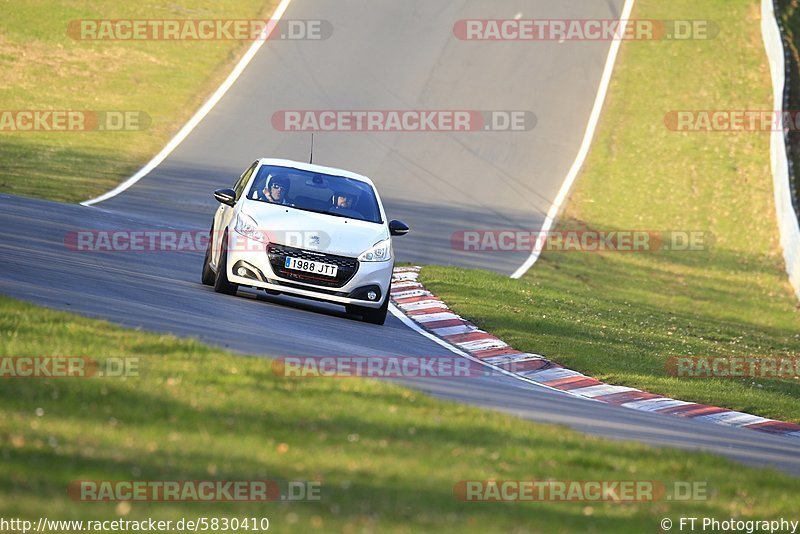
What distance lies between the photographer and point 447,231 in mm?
26297

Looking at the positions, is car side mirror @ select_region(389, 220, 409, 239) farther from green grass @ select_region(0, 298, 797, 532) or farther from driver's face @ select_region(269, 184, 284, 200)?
green grass @ select_region(0, 298, 797, 532)

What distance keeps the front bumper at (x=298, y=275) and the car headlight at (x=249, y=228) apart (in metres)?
0.07

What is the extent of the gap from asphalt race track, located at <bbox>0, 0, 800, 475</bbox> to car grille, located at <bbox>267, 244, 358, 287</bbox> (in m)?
0.43

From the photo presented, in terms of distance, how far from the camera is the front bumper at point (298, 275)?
47.4 ft

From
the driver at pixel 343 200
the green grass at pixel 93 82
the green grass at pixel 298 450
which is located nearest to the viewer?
the green grass at pixel 298 450

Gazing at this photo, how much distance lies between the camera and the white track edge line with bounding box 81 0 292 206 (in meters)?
26.2

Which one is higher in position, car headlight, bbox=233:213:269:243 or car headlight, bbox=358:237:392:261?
car headlight, bbox=233:213:269:243

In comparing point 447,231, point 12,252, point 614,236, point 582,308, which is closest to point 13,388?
point 12,252

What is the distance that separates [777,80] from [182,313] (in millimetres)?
28979

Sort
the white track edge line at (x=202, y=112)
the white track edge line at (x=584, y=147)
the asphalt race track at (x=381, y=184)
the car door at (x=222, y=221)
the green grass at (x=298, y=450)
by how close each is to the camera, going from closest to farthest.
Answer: the green grass at (x=298, y=450), the asphalt race track at (x=381, y=184), the car door at (x=222, y=221), the white track edge line at (x=202, y=112), the white track edge line at (x=584, y=147)

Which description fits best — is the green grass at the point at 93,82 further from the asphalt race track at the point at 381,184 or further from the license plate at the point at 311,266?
the license plate at the point at 311,266

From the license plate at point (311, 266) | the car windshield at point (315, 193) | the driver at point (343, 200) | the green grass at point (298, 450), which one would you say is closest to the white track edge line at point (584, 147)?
the car windshield at point (315, 193)

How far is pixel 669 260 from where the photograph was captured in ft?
91.7

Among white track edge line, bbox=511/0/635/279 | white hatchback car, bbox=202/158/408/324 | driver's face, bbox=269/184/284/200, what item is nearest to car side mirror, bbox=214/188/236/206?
white hatchback car, bbox=202/158/408/324
